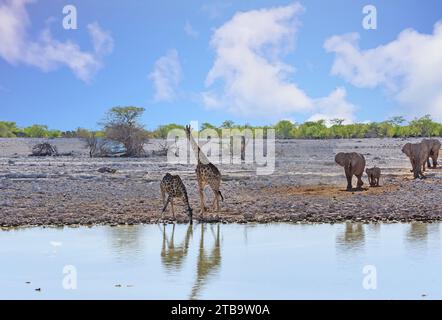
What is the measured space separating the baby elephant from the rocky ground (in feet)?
0.74

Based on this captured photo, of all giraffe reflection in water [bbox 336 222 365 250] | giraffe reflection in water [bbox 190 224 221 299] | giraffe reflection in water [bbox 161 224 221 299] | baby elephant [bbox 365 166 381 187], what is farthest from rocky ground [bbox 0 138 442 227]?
giraffe reflection in water [bbox 190 224 221 299]

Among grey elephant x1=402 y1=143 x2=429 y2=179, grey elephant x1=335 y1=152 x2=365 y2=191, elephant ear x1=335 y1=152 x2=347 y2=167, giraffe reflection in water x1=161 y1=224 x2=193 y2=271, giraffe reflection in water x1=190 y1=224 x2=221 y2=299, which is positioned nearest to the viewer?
giraffe reflection in water x1=190 y1=224 x2=221 y2=299

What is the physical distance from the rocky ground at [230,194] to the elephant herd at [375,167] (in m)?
0.44

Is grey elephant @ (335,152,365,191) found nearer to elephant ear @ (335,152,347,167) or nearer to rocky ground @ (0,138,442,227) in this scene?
elephant ear @ (335,152,347,167)

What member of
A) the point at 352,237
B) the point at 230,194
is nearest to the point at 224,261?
the point at 352,237

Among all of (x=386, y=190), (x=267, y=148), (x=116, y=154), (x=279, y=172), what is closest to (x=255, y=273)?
(x=386, y=190)

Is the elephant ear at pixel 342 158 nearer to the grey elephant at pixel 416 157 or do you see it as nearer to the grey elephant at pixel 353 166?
the grey elephant at pixel 353 166

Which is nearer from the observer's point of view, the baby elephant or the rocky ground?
the rocky ground

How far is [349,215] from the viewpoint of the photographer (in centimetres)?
1552

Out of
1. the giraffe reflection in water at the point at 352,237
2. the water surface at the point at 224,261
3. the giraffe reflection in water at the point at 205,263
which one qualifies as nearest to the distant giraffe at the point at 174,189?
the water surface at the point at 224,261

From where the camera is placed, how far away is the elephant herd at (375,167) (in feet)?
69.8

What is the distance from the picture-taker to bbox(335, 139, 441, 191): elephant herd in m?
21.3

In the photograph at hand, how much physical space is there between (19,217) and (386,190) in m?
10.1
